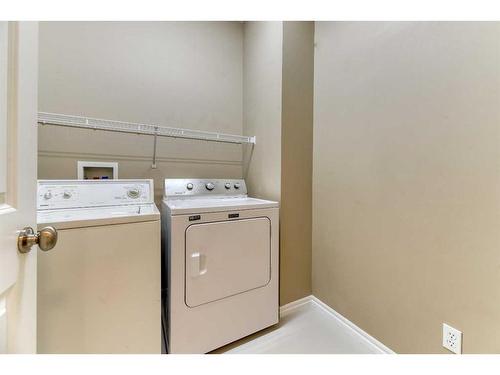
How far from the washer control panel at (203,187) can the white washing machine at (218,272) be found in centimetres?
34

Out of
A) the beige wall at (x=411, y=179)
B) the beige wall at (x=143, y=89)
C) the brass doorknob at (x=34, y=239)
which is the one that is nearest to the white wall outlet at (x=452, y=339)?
the beige wall at (x=411, y=179)

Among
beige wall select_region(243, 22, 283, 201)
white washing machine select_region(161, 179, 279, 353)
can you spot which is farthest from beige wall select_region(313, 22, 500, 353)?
white washing machine select_region(161, 179, 279, 353)

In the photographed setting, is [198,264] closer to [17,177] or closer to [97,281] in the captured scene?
[97,281]

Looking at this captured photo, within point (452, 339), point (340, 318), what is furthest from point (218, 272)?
point (452, 339)

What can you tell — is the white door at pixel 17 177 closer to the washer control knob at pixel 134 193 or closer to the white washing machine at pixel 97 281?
the white washing machine at pixel 97 281

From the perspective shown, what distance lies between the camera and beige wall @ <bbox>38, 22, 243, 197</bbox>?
1.54 m

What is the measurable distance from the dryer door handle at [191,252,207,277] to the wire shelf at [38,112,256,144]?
1.02m

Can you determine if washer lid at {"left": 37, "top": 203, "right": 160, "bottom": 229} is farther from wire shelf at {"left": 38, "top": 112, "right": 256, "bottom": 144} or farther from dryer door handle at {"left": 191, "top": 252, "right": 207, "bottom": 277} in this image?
wire shelf at {"left": 38, "top": 112, "right": 256, "bottom": 144}

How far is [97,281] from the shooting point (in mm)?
993

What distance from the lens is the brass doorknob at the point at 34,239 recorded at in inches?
21.9

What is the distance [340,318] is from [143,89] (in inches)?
94.1
